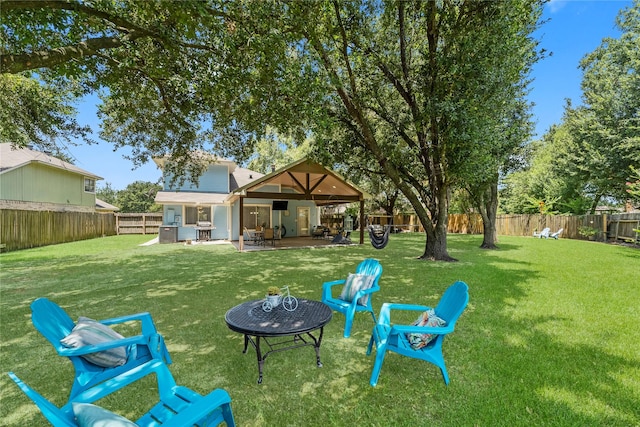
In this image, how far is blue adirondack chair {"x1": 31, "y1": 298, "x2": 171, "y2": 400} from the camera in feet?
7.64

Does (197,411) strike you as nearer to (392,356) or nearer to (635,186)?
(392,356)

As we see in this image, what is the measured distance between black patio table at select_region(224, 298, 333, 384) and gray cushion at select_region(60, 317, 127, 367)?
36.5 inches

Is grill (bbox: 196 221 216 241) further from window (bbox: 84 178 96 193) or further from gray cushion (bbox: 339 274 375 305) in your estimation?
gray cushion (bbox: 339 274 375 305)

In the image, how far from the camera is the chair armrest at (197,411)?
5.30ft

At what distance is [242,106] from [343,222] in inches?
740

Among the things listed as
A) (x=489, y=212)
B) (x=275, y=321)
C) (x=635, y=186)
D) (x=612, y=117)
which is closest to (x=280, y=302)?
(x=275, y=321)

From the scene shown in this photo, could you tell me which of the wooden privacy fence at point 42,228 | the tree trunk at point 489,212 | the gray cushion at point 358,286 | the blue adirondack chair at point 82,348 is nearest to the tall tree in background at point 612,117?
the tree trunk at point 489,212

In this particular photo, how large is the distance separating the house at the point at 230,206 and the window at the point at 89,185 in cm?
743

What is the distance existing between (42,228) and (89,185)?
816cm

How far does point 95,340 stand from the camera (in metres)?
2.51

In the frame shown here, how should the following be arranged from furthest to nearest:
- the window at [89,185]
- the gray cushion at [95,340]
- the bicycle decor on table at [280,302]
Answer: the window at [89,185]
the bicycle decor on table at [280,302]
the gray cushion at [95,340]

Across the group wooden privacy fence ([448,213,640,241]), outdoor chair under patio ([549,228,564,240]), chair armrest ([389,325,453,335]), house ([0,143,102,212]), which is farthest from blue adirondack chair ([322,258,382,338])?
outdoor chair under patio ([549,228,564,240])

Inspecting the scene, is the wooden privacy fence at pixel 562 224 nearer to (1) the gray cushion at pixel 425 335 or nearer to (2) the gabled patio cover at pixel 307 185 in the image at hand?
(2) the gabled patio cover at pixel 307 185

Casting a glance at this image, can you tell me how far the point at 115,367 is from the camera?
256 centimetres
